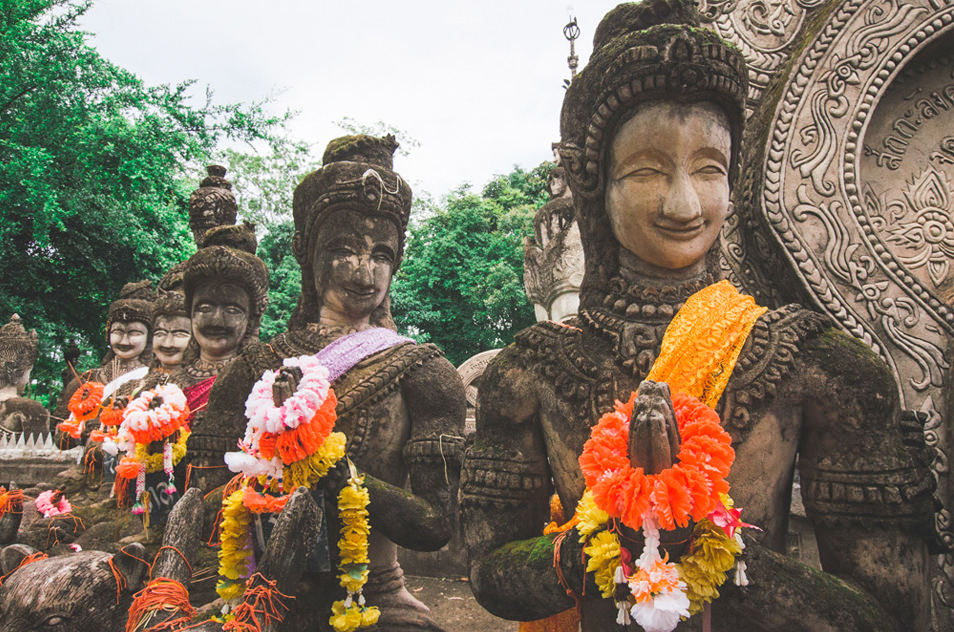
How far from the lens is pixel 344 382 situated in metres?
3.22

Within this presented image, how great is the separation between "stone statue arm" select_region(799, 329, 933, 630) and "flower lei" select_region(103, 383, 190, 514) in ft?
11.4

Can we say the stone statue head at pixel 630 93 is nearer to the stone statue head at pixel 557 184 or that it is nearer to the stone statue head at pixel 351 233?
the stone statue head at pixel 351 233

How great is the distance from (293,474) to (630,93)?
2.06 m

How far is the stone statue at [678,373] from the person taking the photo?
6.28 ft

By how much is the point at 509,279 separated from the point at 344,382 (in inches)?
659

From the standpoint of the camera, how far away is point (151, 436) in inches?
151

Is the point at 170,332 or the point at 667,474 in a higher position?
the point at 170,332

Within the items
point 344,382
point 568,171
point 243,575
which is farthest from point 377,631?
point 568,171

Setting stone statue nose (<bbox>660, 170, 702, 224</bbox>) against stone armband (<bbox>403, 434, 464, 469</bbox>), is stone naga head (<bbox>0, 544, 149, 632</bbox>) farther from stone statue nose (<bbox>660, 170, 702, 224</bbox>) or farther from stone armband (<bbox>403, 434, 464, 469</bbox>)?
stone statue nose (<bbox>660, 170, 702, 224</bbox>)

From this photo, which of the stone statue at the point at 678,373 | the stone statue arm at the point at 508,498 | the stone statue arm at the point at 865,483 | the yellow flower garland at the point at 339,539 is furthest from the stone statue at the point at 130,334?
the stone statue arm at the point at 865,483

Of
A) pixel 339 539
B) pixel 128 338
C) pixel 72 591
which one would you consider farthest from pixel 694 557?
pixel 128 338

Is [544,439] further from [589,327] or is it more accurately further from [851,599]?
[851,599]

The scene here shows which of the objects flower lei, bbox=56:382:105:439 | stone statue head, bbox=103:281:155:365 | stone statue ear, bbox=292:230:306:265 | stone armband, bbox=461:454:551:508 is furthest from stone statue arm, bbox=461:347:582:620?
stone statue head, bbox=103:281:155:365

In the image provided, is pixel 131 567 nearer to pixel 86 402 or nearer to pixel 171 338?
pixel 86 402
